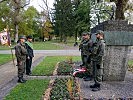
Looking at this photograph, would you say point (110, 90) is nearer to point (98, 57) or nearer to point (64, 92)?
point (98, 57)

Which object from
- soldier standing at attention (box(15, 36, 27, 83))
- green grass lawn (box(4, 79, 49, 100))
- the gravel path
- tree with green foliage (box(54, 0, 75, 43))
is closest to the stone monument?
the gravel path

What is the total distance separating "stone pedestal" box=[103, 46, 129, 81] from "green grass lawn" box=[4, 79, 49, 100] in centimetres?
238

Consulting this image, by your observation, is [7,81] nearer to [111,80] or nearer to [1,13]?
[111,80]

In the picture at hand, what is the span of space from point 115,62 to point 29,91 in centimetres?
366

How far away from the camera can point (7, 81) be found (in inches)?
525

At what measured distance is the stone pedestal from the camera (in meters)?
12.2

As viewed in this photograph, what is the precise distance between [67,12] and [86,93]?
61.1 meters

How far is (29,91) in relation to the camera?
10422 millimetres

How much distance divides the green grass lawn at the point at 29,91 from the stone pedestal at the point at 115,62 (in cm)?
238

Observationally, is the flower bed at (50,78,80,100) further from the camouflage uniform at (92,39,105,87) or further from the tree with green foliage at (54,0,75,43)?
the tree with green foliage at (54,0,75,43)

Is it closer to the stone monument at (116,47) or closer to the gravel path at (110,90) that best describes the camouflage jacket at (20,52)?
the gravel path at (110,90)

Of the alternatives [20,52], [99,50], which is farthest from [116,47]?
[20,52]

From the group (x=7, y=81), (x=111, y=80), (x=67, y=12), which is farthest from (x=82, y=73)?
(x=67, y=12)

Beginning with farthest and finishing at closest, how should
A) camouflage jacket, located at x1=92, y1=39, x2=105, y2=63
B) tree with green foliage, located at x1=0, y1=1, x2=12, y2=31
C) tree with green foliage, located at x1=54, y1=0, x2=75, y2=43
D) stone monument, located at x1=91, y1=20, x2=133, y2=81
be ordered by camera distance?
1. tree with green foliage, located at x1=0, y1=1, x2=12, y2=31
2. tree with green foliage, located at x1=54, y1=0, x2=75, y2=43
3. stone monument, located at x1=91, y1=20, x2=133, y2=81
4. camouflage jacket, located at x1=92, y1=39, x2=105, y2=63
